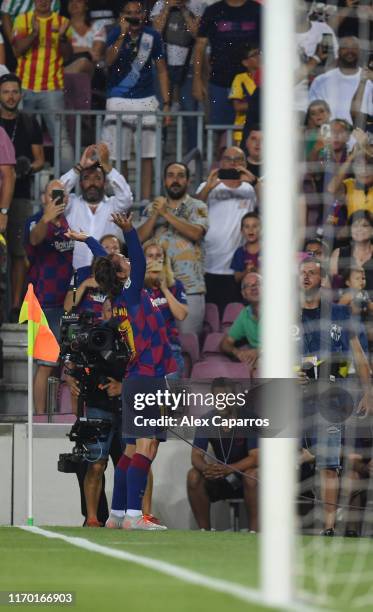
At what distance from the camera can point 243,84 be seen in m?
14.7

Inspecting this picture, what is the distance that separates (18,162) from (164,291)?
7.40 feet

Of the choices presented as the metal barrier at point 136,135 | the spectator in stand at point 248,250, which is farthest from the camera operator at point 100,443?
the metal barrier at point 136,135

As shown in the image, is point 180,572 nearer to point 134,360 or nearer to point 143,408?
point 143,408

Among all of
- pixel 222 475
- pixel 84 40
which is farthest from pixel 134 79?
→ pixel 222 475

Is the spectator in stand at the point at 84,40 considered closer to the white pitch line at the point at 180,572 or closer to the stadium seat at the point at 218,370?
the stadium seat at the point at 218,370

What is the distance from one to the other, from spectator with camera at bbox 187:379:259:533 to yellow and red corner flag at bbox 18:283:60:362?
127 cm

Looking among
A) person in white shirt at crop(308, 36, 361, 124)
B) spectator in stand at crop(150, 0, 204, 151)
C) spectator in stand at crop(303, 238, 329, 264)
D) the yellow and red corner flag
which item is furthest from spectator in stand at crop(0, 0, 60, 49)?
the yellow and red corner flag

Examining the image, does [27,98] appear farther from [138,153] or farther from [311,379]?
[311,379]

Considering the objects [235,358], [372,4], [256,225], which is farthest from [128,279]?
[372,4]

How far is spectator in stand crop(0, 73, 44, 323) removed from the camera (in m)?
14.0

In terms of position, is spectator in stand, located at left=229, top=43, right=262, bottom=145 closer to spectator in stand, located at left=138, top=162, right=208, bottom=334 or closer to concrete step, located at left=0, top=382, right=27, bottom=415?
spectator in stand, located at left=138, top=162, right=208, bottom=334

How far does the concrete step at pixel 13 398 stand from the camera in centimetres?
1313

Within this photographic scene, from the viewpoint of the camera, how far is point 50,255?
13211 millimetres

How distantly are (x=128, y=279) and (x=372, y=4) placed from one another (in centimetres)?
443
